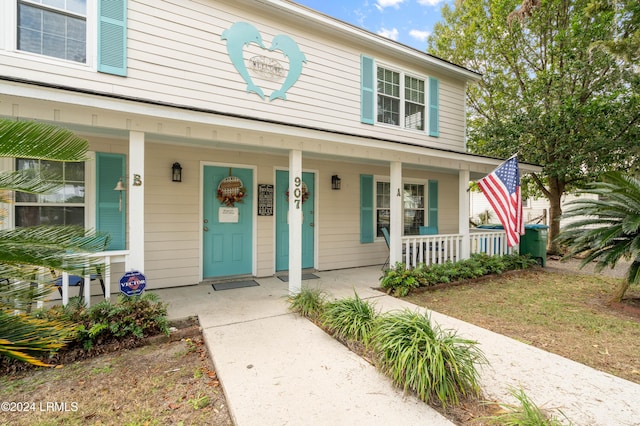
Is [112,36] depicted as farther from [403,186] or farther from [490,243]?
[490,243]

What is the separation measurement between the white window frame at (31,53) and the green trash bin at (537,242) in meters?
9.17

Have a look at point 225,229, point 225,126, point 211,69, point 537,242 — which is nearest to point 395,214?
point 225,229

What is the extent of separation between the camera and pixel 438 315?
4051 mm

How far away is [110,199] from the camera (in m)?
4.59

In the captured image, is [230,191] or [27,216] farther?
[230,191]

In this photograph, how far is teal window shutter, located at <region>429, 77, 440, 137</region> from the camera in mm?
7398

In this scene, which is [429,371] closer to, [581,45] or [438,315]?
[438,315]

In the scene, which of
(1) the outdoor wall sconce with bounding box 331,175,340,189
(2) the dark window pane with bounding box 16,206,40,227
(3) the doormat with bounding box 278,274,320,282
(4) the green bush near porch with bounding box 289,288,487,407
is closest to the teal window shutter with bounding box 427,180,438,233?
(1) the outdoor wall sconce with bounding box 331,175,340,189

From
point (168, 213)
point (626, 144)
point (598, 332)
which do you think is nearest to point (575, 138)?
point (626, 144)

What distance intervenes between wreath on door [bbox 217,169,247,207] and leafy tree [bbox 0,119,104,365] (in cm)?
352

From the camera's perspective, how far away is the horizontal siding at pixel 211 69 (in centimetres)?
441

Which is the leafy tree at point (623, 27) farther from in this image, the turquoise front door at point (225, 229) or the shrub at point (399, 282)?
the turquoise front door at point (225, 229)

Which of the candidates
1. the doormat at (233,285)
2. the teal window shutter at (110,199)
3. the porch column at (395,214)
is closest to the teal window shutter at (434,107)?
the porch column at (395,214)

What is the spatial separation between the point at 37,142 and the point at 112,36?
358cm
